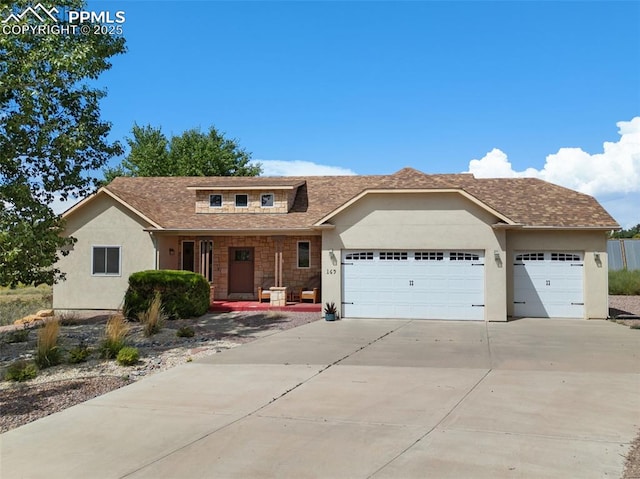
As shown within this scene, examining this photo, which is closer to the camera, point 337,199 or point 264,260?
point 264,260

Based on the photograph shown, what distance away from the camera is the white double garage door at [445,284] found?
16.5m

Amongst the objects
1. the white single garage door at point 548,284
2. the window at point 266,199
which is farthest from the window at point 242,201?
the white single garage door at point 548,284

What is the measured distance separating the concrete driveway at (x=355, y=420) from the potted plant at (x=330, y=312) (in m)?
5.68

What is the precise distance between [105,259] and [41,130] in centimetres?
870

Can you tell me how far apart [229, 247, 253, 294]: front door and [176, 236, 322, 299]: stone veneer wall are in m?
0.19

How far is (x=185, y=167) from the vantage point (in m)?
37.8

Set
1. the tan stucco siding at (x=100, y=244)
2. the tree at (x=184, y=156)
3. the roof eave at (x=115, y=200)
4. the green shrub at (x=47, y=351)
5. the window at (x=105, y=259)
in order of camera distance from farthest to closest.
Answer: the tree at (x=184, y=156) → the window at (x=105, y=259) → the tan stucco siding at (x=100, y=244) → the roof eave at (x=115, y=200) → the green shrub at (x=47, y=351)

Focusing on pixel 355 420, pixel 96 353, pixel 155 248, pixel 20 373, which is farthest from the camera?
pixel 155 248

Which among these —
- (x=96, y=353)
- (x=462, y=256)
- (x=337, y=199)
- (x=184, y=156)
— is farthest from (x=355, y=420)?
(x=184, y=156)

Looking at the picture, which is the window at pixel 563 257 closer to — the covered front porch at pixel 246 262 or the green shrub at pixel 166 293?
the covered front porch at pixel 246 262

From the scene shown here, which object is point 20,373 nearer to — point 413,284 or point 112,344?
point 112,344

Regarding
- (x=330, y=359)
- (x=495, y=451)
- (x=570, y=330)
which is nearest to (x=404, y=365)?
(x=330, y=359)

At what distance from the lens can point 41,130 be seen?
38.5 feet

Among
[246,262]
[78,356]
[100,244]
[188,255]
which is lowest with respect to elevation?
[78,356]
